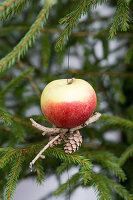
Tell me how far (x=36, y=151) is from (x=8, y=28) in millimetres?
669

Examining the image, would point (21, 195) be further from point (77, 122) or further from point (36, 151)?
point (77, 122)

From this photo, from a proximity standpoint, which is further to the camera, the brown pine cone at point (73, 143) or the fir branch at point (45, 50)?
the fir branch at point (45, 50)

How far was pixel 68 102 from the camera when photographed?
435 mm

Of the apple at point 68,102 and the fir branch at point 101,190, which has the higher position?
the apple at point 68,102

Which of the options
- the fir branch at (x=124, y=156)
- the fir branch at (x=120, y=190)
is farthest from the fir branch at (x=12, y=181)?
the fir branch at (x=124, y=156)

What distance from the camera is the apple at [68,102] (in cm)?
44

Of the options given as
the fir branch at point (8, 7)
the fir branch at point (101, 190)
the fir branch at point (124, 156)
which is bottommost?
the fir branch at point (101, 190)

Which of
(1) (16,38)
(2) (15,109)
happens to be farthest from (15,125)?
(1) (16,38)

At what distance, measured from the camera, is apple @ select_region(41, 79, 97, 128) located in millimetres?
436

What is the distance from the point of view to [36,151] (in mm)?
555

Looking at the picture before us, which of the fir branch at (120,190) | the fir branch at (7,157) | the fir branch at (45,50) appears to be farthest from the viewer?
the fir branch at (45,50)

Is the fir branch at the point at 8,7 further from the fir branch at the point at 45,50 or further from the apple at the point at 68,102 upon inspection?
the fir branch at the point at 45,50

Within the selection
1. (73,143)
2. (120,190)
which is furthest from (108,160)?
(73,143)

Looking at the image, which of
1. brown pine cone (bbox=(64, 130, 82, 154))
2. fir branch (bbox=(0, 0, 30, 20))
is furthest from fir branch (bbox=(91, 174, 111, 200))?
fir branch (bbox=(0, 0, 30, 20))
